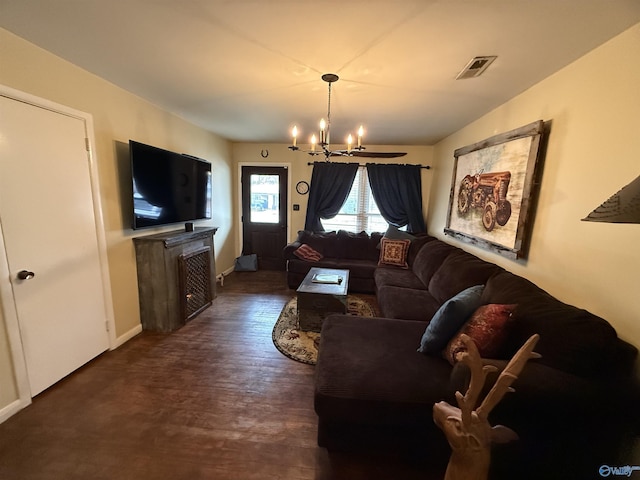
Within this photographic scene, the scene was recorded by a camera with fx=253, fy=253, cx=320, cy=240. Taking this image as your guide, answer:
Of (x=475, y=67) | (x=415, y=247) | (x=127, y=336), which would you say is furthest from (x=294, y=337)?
(x=475, y=67)

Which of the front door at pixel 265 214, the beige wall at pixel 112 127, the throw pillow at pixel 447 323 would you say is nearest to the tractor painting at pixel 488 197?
the throw pillow at pixel 447 323

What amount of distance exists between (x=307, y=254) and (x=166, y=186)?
2.14 metres

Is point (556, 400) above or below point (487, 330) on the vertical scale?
below

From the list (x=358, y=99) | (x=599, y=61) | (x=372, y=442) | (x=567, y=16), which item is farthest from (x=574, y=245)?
(x=358, y=99)

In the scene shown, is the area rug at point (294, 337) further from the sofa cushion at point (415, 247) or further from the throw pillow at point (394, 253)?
the sofa cushion at point (415, 247)

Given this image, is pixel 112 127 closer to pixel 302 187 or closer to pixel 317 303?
pixel 317 303

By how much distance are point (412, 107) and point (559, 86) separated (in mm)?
1193

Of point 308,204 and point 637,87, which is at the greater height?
point 637,87

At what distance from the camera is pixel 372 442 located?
1422mm

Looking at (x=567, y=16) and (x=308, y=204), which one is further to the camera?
(x=308, y=204)

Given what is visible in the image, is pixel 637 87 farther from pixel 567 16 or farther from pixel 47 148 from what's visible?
pixel 47 148

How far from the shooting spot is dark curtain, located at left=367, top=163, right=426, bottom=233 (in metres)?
4.57

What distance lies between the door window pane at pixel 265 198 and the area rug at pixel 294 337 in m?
2.18

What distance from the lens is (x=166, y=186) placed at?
2.78 meters
